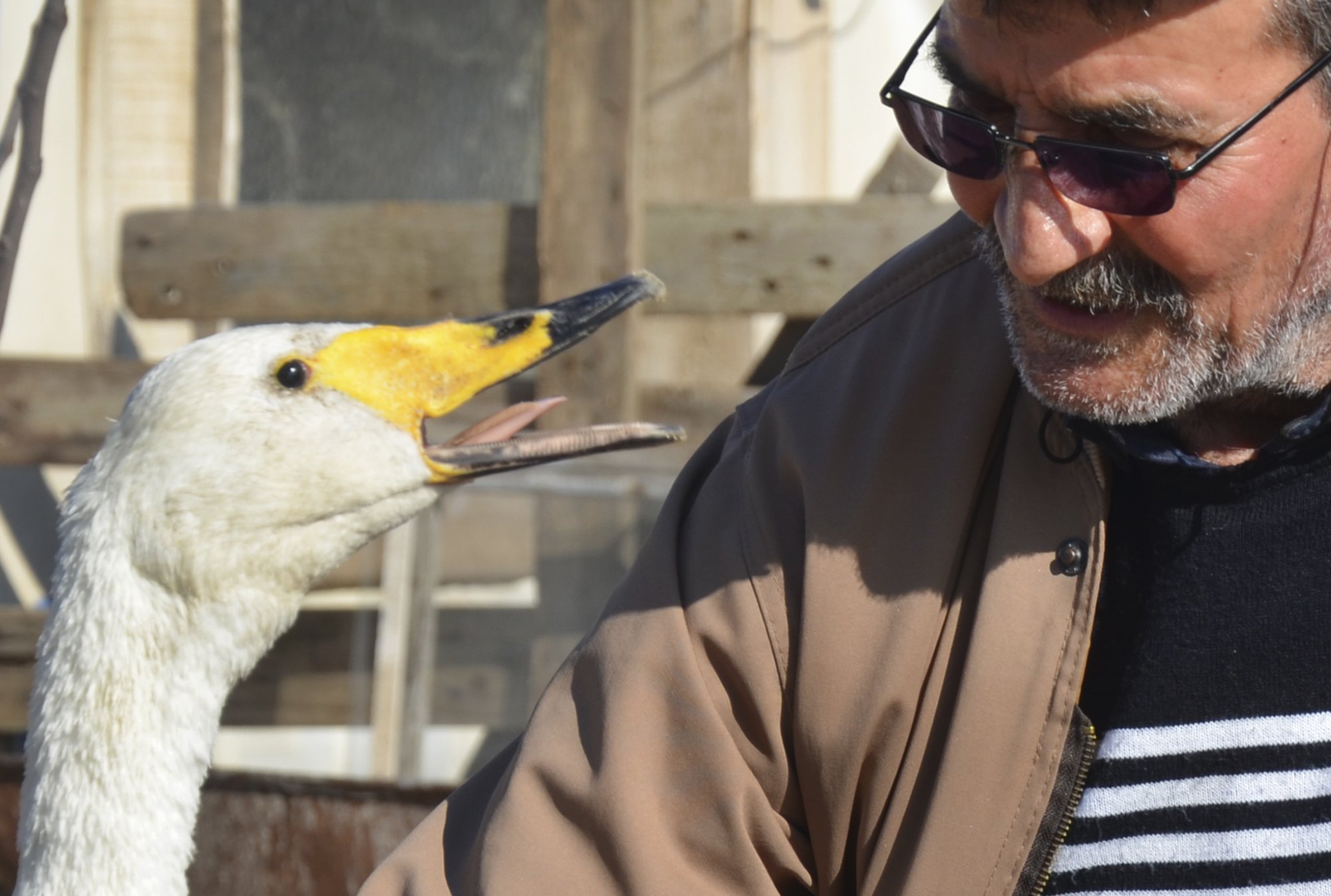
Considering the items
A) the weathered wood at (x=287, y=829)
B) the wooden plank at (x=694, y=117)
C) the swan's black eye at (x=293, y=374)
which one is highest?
the wooden plank at (x=694, y=117)

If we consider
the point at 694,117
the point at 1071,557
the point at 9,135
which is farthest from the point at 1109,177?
the point at 694,117

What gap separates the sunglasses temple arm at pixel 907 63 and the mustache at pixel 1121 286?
33 centimetres

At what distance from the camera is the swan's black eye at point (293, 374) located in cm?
223

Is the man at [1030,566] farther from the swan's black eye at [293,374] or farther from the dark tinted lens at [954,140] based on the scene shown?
the swan's black eye at [293,374]

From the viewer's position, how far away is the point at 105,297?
5406mm

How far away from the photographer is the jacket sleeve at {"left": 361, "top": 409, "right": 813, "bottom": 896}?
5.87 feet

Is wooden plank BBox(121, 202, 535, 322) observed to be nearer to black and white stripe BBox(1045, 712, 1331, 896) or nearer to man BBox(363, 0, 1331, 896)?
man BBox(363, 0, 1331, 896)

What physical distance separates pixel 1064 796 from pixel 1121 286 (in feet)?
1.86

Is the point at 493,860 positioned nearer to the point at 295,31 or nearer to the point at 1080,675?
the point at 1080,675

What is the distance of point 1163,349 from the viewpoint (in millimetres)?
1660

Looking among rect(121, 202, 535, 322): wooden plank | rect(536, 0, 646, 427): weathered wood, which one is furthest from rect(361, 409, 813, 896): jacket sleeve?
rect(121, 202, 535, 322): wooden plank

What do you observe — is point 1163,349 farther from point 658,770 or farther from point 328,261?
point 328,261

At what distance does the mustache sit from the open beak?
0.77 meters

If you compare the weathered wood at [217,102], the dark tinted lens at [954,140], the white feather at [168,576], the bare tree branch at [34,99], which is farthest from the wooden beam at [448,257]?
the dark tinted lens at [954,140]
